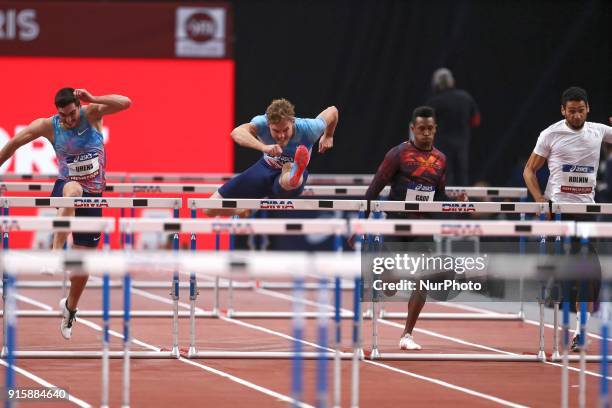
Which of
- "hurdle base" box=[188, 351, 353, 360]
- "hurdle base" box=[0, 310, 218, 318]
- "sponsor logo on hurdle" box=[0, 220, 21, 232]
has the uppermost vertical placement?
"sponsor logo on hurdle" box=[0, 220, 21, 232]

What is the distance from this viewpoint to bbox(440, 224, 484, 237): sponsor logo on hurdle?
21.1 feet

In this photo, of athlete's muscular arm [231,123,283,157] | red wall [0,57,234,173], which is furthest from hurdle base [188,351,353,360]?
red wall [0,57,234,173]

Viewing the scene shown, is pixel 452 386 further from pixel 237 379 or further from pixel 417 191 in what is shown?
pixel 417 191

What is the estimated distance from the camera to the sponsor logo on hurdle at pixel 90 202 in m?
8.60

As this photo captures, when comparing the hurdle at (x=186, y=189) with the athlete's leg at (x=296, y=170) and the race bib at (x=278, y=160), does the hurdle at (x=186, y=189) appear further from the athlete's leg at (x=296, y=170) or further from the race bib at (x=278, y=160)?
the athlete's leg at (x=296, y=170)

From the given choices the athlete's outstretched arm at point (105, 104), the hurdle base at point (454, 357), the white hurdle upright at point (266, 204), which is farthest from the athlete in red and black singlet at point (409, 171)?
the athlete's outstretched arm at point (105, 104)

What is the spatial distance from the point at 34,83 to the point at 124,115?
131cm

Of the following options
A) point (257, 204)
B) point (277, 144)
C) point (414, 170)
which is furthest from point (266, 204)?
point (414, 170)

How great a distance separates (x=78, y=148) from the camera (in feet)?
31.3

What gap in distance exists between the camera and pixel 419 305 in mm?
9234

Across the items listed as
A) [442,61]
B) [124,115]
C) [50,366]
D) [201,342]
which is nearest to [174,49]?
[124,115]

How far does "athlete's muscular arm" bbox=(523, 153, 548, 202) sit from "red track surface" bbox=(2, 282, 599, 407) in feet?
4.15

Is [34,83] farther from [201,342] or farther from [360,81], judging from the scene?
[201,342]

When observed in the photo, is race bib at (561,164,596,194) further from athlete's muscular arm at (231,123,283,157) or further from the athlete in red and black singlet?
athlete's muscular arm at (231,123,283,157)
